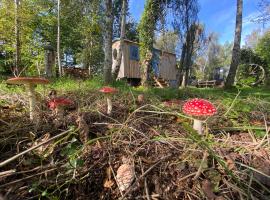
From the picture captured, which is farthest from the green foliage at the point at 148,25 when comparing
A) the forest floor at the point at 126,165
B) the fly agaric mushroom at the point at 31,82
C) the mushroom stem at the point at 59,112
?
the forest floor at the point at 126,165

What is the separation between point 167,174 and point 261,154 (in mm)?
852

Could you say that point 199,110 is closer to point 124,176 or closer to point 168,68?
point 124,176

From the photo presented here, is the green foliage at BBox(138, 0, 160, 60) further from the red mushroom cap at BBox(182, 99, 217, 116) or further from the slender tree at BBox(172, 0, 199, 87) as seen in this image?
the red mushroom cap at BBox(182, 99, 217, 116)

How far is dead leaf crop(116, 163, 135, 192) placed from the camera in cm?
134

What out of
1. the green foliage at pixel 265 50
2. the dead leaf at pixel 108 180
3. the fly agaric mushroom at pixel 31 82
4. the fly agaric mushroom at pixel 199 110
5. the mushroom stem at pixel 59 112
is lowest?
the dead leaf at pixel 108 180

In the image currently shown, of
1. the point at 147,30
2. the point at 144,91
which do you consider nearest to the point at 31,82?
the point at 144,91

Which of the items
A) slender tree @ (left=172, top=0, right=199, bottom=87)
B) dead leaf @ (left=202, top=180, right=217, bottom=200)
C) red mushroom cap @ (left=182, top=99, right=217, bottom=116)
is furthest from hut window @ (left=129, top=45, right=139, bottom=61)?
dead leaf @ (left=202, top=180, right=217, bottom=200)

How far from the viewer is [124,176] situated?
1.40m

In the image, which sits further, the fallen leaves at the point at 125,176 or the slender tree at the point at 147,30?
the slender tree at the point at 147,30

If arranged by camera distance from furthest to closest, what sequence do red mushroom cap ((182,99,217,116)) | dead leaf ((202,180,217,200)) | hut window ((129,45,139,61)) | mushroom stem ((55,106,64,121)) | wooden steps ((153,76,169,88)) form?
hut window ((129,45,139,61))
wooden steps ((153,76,169,88))
mushroom stem ((55,106,64,121))
red mushroom cap ((182,99,217,116))
dead leaf ((202,180,217,200))

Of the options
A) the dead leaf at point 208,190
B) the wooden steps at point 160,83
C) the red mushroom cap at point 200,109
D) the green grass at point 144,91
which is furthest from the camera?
the wooden steps at point 160,83

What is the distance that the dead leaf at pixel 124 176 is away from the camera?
52.9 inches

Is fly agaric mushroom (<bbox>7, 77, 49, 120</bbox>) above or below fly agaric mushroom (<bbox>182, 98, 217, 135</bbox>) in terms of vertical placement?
above

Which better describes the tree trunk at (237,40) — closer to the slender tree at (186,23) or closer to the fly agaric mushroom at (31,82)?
the slender tree at (186,23)
